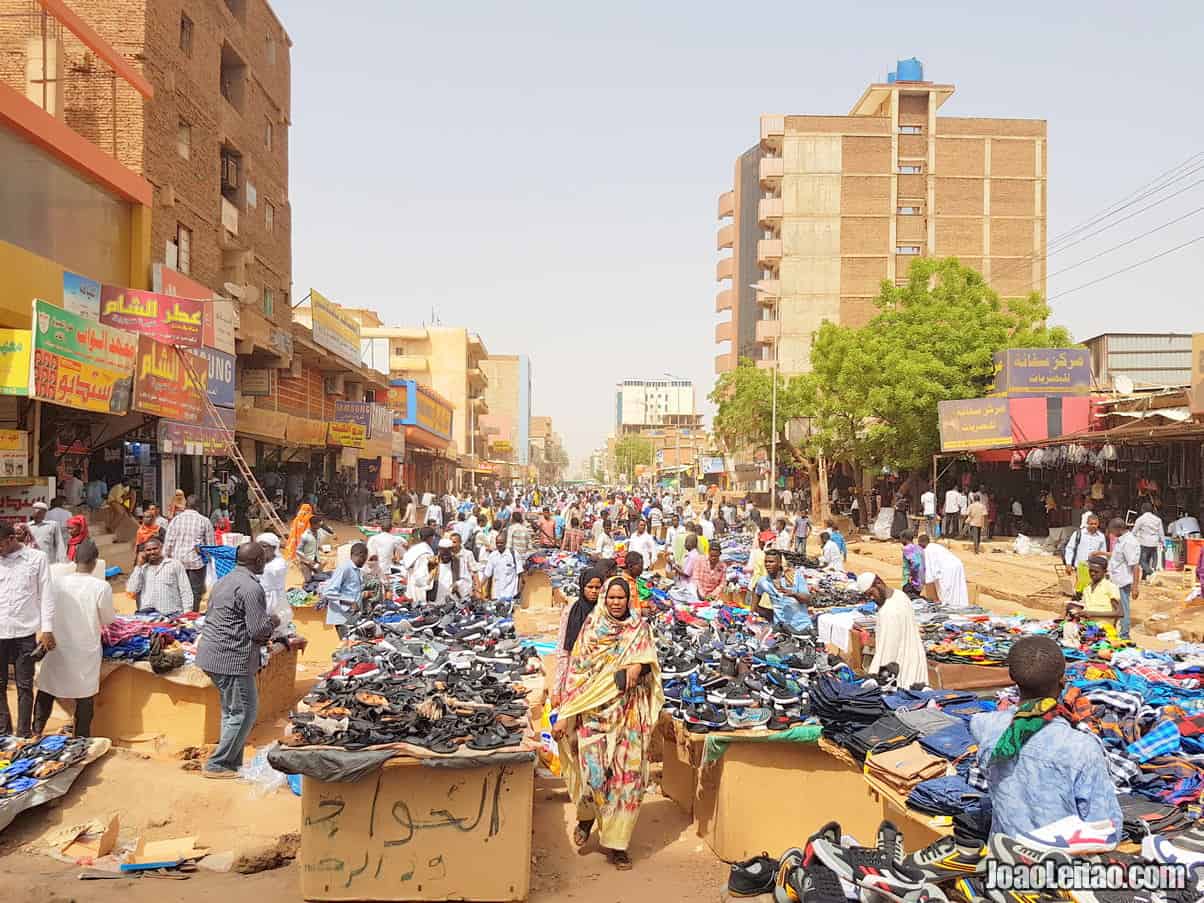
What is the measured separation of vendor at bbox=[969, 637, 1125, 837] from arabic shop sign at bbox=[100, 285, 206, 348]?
643 inches

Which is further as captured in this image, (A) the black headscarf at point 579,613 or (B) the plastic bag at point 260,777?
(B) the plastic bag at point 260,777

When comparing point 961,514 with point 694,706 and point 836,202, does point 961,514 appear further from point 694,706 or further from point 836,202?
point 836,202

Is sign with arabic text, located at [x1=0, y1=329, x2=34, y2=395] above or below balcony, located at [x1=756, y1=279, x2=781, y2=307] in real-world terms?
below

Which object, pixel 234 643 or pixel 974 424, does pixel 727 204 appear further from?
pixel 234 643

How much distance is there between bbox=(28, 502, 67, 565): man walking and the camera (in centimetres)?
1139

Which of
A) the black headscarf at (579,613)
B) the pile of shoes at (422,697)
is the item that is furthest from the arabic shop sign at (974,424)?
the black headscarf at (579,613)

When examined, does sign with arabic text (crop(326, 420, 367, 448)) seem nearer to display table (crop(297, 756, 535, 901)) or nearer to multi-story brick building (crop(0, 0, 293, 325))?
multi-story brick building (crop(0, 0, 293, 325))

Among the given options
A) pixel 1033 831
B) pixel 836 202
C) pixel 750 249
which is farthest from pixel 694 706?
pixel 750 249

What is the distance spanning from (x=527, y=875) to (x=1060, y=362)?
79.2ft

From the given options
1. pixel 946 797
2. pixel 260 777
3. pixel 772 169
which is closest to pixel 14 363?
pixel 260 777

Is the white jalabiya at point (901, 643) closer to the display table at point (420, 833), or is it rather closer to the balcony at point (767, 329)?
the display table at point (420, 833)

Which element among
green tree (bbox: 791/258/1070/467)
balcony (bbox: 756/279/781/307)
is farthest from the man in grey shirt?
balcony (bbox: 756/279/781/307)

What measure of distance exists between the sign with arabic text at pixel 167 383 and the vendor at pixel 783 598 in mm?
10700

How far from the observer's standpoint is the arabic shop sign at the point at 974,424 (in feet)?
79.5
